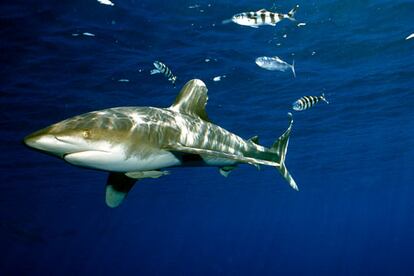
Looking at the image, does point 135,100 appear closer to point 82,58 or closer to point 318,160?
point 82,58

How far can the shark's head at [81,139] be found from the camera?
332 centimetres

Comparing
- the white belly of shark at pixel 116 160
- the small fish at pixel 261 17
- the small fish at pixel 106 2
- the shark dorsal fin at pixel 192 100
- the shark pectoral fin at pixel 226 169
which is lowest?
the shark pectoral fin at pixel 226 169

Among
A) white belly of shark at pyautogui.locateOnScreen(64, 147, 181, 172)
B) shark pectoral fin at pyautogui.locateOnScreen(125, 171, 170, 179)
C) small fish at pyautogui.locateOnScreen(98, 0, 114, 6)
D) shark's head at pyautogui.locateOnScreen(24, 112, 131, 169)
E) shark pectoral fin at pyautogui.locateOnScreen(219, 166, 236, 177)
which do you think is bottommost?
shark pectoral fin at pyautogui.locateOnScreen(219, 166, 236, 177)

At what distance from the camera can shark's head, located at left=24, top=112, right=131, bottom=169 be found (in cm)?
332

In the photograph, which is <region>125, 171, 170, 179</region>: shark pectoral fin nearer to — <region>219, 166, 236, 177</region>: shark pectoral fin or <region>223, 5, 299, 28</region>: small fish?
<region>219, 166, 236, 177</region>: shark pectoral fin

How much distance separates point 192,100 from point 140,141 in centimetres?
198

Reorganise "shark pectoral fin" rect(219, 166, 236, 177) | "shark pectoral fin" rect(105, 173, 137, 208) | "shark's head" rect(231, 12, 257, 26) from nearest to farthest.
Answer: "shark pectoral fin" rect(105, 173, 137, 208), "shark pectoral fin" rect(219, 166, 236, 177), "shark's head" rect(231, 12, 257, 26)

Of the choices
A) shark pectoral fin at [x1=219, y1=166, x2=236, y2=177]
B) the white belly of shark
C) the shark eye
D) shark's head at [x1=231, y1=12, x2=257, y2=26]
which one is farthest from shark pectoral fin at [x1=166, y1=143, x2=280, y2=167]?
shark's head at [x1=231, y1=12, x2=257, y2=26]

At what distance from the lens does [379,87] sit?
819 inches

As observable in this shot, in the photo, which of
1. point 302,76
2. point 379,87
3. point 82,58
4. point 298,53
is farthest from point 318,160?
point 82,58

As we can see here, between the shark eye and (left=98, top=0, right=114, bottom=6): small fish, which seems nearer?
the shark eye

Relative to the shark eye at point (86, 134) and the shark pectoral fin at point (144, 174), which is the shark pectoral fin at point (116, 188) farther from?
the shark eye at point (86, 134)

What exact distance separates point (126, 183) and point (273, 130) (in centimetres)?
2404

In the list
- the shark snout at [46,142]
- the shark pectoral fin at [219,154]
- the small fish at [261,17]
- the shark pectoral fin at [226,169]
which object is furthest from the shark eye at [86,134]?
the small fish at [261,17]
